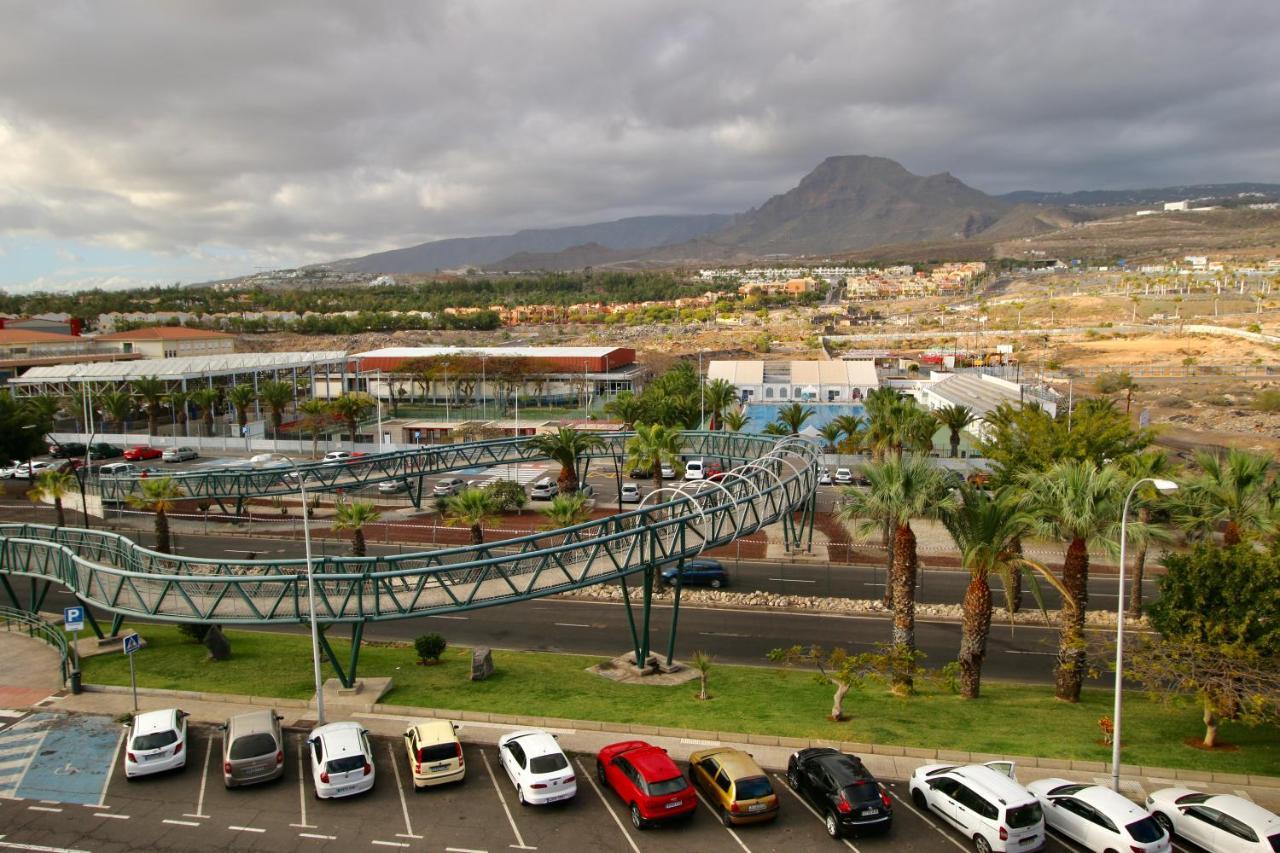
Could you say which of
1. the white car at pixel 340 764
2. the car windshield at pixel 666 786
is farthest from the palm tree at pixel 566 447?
the car windshield at pixel 666 786

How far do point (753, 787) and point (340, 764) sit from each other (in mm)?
8696

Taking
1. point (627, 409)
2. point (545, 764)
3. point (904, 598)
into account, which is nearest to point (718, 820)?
point (545, 764)

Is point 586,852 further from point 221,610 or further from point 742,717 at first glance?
point 221,610

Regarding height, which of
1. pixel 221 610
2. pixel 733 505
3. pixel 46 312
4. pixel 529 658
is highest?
A: pixel 46 312

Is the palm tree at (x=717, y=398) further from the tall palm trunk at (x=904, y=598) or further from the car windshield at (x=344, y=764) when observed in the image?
the car windshield at (x=344, y=764)

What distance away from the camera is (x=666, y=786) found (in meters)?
16.9

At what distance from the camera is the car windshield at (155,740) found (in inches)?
739

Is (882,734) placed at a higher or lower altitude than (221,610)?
lower

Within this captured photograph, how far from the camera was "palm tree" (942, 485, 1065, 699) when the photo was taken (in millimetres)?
22984

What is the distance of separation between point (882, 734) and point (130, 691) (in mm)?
20863

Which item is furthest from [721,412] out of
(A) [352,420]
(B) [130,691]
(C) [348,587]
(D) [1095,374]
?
(D) [1095,374]

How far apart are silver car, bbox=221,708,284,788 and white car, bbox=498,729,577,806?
5099 mm

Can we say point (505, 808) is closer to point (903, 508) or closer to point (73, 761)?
point (73, 761)

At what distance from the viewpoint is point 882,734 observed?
21.3m
